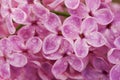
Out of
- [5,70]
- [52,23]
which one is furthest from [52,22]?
[5,70]

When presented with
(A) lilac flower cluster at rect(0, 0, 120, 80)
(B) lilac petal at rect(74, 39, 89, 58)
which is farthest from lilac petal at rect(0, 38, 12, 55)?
(B) lilac petal at rect(74, 39, 89, 58)

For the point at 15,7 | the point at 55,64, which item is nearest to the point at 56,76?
the point at 55,64

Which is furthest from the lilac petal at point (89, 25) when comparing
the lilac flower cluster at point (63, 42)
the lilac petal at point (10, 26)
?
the lilac petal at point (10, 26)

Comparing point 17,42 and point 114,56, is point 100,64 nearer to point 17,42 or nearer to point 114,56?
point 114,56

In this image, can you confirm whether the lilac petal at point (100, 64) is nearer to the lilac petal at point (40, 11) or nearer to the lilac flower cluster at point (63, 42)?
the lilac flower cluster at point (63, 42)

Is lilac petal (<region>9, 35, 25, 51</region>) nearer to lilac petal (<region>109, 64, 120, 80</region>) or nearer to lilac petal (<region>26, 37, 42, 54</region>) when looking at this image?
lilac petal (<region>26, 37, 42, 54</region>)

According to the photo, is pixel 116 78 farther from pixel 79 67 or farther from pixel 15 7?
pixel 15 7

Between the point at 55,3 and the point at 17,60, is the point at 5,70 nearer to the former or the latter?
the point at 17,60
